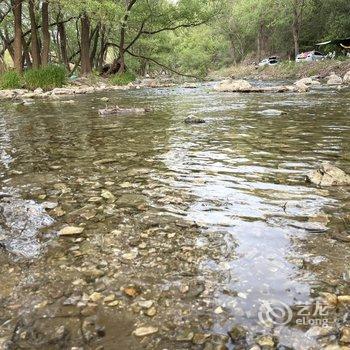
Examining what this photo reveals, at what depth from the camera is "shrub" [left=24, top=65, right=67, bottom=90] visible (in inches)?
832

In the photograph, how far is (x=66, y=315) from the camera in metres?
2.23

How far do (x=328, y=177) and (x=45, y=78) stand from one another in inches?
790

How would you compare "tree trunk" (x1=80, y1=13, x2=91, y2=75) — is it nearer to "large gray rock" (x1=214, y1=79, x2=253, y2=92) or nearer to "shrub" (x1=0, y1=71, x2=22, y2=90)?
"shrub" (x1=0, y1=71, x2=22, y2=90)

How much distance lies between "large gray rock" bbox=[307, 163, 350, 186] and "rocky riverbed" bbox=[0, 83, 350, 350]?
5.2 inches

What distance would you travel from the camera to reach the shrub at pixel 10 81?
20.3m

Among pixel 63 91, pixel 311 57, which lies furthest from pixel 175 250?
pixel 311 57

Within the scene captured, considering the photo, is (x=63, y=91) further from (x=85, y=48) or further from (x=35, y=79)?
(x=85, y=48)

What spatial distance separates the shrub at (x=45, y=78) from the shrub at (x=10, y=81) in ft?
1.68

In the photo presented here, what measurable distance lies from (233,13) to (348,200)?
61351 millimetres

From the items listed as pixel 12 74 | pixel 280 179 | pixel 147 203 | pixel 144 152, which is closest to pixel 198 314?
pixel 147 203

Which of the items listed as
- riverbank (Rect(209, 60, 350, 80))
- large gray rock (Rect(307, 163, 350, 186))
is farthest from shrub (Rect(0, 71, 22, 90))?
riverbank (Rect(209, 60, 350, 80))
